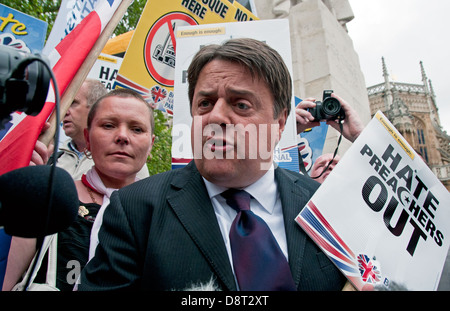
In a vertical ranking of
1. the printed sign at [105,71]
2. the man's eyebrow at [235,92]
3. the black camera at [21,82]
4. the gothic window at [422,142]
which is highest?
the gothic window at [422,142]

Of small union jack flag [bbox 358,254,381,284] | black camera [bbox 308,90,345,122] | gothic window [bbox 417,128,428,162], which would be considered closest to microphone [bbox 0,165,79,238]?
small union jack flag [bbox 358,254,381,284]

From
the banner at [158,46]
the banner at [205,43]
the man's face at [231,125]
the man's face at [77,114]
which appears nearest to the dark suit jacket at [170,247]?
the man's face at [231,125]

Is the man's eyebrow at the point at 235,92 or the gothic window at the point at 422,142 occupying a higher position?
the gothic window at the point at 422,142

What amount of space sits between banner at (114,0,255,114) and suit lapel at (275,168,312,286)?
5.47ft

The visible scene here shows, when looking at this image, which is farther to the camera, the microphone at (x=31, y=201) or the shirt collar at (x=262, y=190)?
the shirt collar at (x=262, y=190)

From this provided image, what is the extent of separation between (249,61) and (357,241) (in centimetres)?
95

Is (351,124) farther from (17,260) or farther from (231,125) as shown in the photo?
(17,260)

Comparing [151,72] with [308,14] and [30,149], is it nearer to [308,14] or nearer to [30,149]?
[30,149]

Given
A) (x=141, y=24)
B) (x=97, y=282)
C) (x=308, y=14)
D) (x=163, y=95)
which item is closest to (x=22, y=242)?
(x=97, y=282)

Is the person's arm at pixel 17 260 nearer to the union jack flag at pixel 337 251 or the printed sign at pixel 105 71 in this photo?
the union jack flag at pixel 337 251

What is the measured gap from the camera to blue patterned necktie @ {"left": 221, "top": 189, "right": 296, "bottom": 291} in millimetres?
1249

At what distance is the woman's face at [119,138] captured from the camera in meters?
1.99

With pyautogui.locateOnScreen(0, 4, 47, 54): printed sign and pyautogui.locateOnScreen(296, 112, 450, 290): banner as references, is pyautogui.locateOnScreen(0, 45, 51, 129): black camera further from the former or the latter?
pyautogui.locateOnScreen(0, 4, 47, 54): printed sign

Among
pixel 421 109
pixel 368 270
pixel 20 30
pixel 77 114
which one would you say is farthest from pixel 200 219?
pixel 421 109
